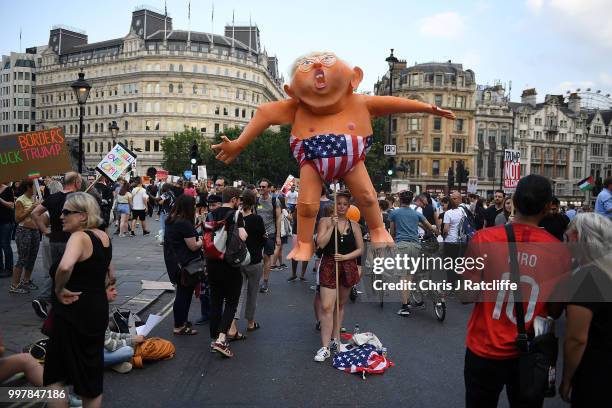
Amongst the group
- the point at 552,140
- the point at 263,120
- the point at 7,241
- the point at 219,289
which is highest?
the point at 552,140

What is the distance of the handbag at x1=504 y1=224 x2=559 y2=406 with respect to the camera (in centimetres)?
302

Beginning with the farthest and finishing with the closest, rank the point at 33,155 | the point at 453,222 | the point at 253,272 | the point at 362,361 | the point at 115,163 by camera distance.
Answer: the point at 115,163, the point at 453,222, the point at 33,155, the point at 253,272, the point at 362,361

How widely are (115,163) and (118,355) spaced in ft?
25.1

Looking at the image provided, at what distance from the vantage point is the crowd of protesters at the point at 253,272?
10.4 ft

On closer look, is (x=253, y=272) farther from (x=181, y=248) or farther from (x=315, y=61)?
(x=315, y=61)

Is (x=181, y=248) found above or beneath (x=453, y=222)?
beneath

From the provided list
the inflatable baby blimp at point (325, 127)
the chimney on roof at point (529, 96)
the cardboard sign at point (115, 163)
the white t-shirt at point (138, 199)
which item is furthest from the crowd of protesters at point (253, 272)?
the chimney on roof at point (529, 96)

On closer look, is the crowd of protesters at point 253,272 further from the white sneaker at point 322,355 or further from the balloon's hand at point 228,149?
the balloon's hand at point 228,149

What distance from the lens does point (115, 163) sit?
12203 millimetres

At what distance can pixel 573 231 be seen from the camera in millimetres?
3268

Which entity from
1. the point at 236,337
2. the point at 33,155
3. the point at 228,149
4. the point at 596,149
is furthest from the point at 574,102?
the point at 33,155

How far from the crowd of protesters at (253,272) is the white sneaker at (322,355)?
Result: 0.05 feet

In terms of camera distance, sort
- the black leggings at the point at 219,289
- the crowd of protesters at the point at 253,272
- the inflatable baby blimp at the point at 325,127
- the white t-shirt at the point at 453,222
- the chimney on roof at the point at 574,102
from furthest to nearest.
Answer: the chimney on roof at the point at 574,102 < the white t-shirt at the point at 453,222 < the black leggings at the point at 219,289 < the inflatable baby blimp at the point at 325,127 < the crowd of protesters at the point at 253,272

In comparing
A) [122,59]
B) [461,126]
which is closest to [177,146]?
[122,59]
